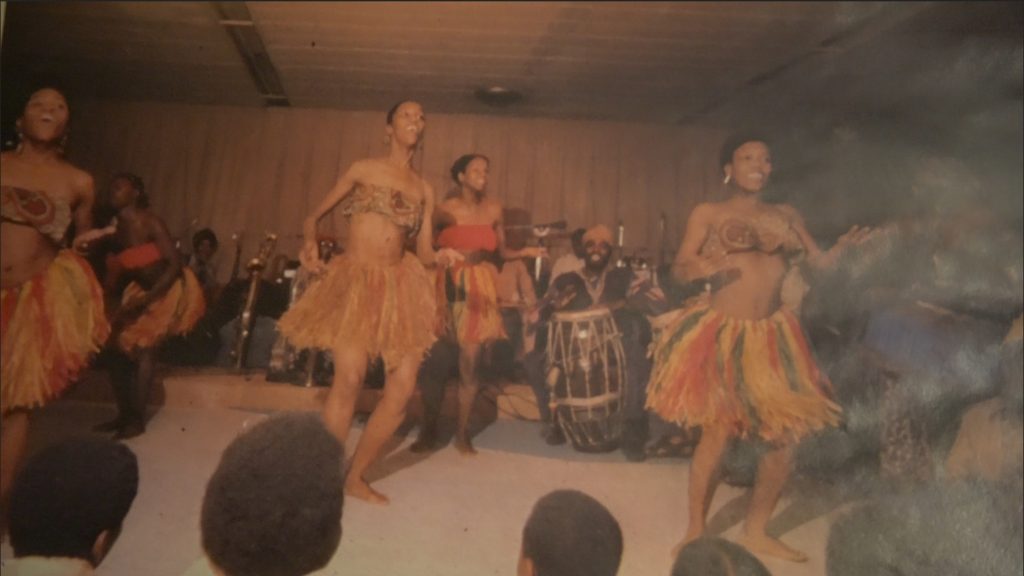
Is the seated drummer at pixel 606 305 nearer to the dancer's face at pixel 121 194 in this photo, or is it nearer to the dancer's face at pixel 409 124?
the dancer's face at pixel 409 124

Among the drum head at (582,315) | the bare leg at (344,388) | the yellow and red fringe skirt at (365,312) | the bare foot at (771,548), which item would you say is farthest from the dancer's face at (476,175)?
the bare foot at (771,548)

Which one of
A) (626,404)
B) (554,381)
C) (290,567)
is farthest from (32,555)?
(626,404)

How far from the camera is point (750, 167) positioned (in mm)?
1862

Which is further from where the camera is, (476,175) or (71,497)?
(476,175)

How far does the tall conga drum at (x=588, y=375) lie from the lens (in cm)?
183

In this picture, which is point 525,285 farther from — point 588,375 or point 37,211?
point 37,211

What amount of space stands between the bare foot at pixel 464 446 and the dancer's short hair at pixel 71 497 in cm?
76

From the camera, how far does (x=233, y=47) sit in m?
1.77

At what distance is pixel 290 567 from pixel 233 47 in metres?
1.24

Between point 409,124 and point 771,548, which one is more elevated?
point 409,124

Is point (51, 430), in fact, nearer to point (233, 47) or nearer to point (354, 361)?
point (354, 361)

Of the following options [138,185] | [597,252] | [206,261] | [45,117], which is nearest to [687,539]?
[597,252]

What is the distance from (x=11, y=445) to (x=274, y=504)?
25.1 inches

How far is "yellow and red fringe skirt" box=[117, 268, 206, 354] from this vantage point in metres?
1.76
